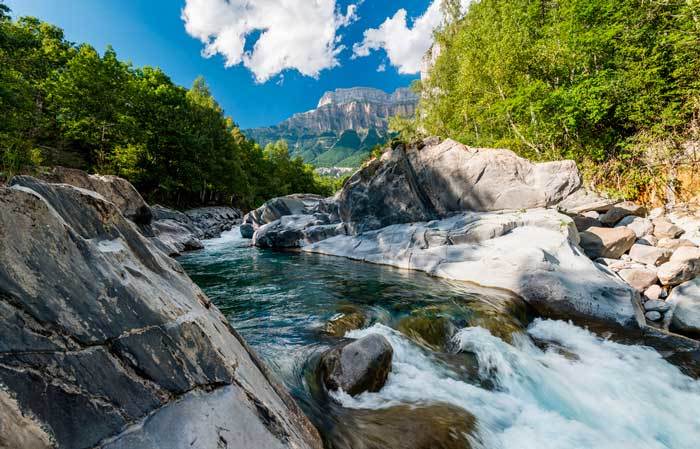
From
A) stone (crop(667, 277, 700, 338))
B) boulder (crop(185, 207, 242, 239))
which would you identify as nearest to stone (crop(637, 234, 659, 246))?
stone (crop(667, 277, 700, 338))

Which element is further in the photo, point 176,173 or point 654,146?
point 176,173

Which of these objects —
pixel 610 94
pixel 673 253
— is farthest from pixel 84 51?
pixel 673 253

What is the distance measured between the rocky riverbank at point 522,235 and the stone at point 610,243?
0.03 meters

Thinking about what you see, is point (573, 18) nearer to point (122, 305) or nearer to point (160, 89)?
point (122, 305)

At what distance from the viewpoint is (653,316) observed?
283 inches

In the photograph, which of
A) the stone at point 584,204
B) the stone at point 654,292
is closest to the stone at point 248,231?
the stone at point 584,204

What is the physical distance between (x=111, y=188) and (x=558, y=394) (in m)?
17.2

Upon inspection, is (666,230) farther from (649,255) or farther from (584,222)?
(584,222)

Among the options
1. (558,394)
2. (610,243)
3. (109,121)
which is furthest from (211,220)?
(558,394)

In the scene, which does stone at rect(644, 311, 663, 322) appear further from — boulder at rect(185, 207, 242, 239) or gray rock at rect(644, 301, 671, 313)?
boulder at rect(185, 207, 242, 239)

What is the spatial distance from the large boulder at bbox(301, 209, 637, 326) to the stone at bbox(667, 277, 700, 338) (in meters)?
0.85

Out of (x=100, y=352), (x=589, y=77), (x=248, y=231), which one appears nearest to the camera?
(x=100, y=352)

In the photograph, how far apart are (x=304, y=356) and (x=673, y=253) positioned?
1112cm

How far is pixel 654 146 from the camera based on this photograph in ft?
39.8
